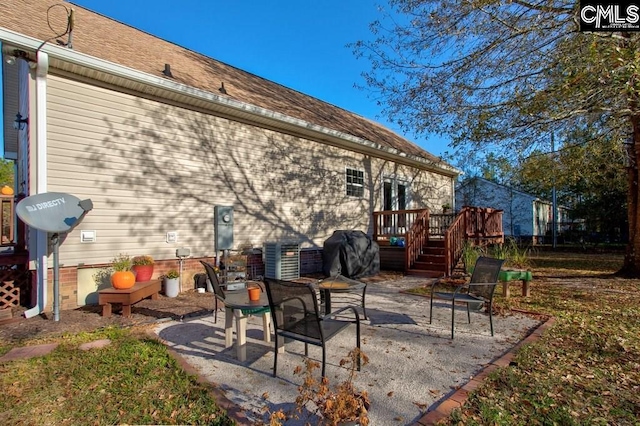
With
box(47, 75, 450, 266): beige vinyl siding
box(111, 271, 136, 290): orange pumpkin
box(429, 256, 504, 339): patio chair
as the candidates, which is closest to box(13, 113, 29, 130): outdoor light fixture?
box(47, 75, 450, 266): beige vinyl siding

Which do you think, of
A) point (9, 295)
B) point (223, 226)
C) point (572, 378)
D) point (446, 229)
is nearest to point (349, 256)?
point (446, 229)

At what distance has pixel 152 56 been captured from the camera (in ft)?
25.6

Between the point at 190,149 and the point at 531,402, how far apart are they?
7000mm

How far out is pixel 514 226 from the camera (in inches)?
1001

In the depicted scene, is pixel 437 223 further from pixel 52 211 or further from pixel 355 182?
pixel 52 211

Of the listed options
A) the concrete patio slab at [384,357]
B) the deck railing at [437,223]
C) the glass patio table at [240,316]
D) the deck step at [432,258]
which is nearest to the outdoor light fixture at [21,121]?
the concrete patio slab at [384,357]

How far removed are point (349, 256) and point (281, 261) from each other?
1.77 metres

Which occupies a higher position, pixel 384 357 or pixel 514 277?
pixel 514 277

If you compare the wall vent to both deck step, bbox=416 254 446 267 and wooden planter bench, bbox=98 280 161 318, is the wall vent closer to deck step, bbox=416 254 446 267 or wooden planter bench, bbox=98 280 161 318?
wooden planter bench, bbox=98 280 161 318

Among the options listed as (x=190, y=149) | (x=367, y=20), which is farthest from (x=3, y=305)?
(x=367, y=20)

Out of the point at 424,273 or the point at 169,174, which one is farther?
the point at 424,273

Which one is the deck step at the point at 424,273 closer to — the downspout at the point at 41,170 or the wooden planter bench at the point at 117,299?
the wooden planter bench at the point at 117,299

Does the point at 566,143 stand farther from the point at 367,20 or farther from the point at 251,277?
the point at 251,277

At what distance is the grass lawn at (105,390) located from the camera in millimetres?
2572
